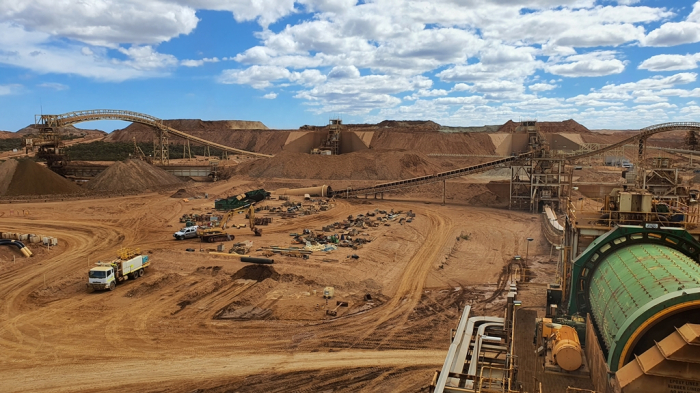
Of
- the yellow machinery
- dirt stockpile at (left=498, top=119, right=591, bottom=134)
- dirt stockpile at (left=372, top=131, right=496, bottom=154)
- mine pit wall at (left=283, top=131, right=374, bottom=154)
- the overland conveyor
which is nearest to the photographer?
the yellow machinery

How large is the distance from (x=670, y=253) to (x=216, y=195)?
51.8 metres

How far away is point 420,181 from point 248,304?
1391 inches

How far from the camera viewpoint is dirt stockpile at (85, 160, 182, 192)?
5832 cm

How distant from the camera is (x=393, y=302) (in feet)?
79.1

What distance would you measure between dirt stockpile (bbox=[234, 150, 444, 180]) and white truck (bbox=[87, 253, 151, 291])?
42.1 m

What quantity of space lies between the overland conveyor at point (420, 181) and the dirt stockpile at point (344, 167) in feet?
35.6

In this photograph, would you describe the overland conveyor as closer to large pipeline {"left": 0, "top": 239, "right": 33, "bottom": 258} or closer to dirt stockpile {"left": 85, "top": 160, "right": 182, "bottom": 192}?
dirt stockpile {"left": 85, "top": 160, "right": 182, "bottom": 192}

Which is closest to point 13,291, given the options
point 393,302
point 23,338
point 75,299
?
point 75,299

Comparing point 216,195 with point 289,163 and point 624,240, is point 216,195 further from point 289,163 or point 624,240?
point 624,240

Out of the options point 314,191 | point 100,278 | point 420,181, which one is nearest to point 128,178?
point 314,191

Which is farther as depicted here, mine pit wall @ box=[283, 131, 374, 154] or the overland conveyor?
mine pit wall @ box=[283, 131, 374, 154]

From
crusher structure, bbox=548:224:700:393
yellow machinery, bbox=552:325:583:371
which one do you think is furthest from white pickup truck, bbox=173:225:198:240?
yellow machinery, bbox=552:325:583:371

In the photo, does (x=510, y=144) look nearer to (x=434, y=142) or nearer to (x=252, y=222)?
(x=434, y=142)

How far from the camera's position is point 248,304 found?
76.9 ft
